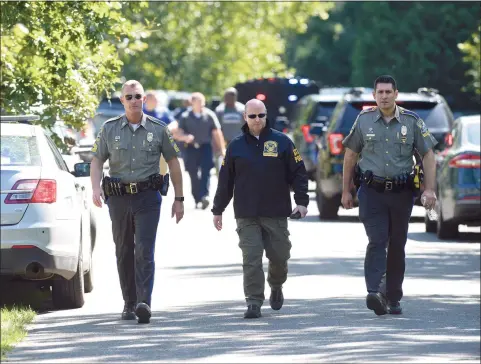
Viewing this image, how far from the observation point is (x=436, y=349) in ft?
33.0

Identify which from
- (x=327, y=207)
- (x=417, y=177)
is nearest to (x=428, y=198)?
(x=417, y=177)

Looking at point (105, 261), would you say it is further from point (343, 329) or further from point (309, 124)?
point (309, 124)

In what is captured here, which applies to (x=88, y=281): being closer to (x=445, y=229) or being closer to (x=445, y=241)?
(x=445, y=241)

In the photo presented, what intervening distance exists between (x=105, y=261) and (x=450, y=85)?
41.8 meters

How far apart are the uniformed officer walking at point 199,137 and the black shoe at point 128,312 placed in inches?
475

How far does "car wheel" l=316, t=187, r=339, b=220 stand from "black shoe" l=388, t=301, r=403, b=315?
10934mm

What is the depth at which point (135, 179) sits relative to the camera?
11.9m

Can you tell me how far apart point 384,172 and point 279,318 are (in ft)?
4.26

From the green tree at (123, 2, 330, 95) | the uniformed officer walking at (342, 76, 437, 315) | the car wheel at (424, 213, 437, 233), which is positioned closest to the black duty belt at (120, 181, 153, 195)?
the uniformed officer walking at (342, 76, 437, 315)

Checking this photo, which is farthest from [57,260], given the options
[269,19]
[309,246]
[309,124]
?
[269,19]

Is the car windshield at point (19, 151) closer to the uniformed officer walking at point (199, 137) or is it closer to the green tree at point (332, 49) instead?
the uniformed officer walking at point (199, 137)

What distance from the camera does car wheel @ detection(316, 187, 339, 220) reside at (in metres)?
23.3

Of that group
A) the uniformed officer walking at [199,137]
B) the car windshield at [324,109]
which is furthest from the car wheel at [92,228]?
the car windshield at [324,109]

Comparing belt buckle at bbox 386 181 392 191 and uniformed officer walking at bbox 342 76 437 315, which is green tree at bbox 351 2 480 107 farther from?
belt buckle at bbox 386 181 392 191
